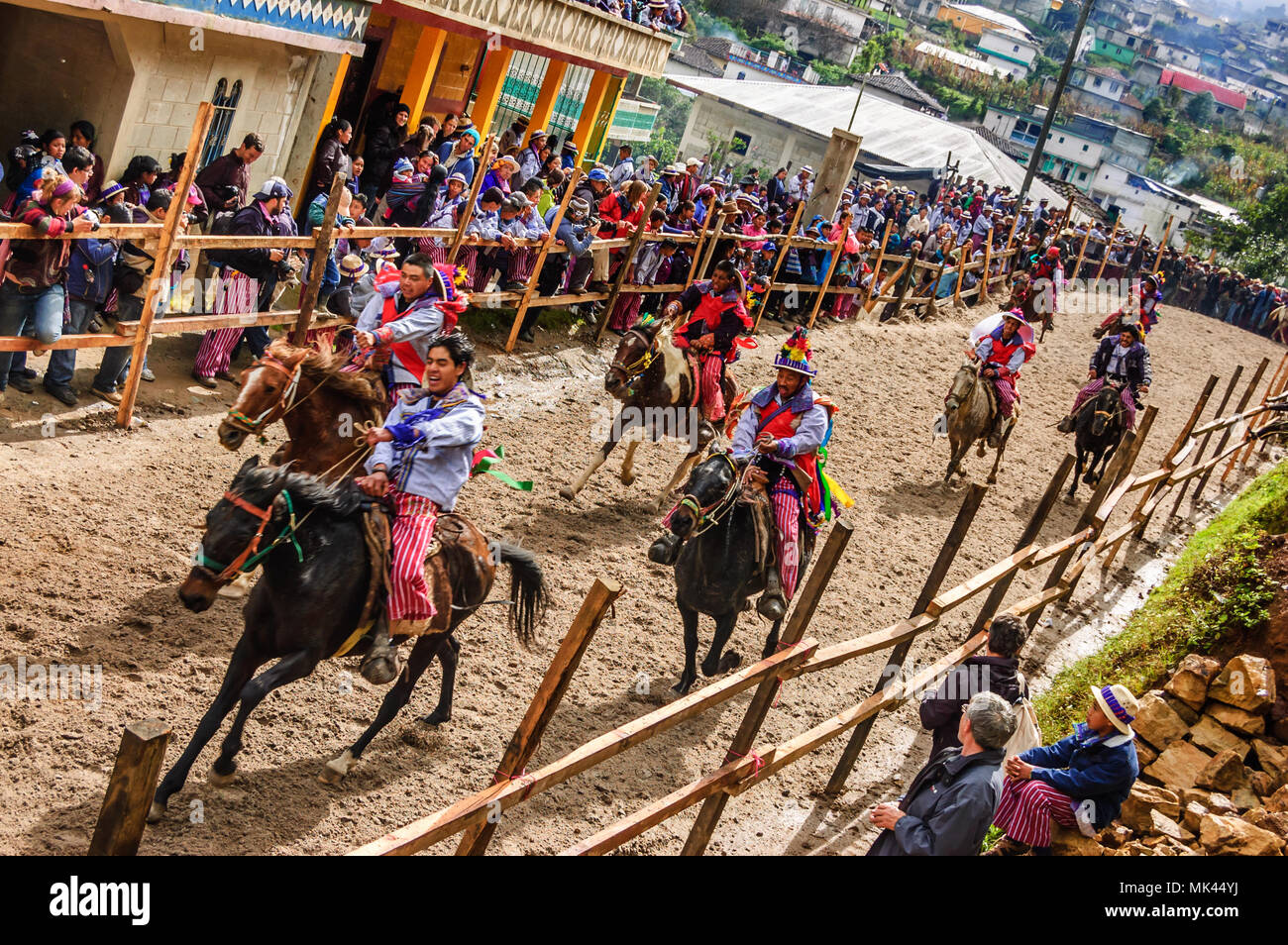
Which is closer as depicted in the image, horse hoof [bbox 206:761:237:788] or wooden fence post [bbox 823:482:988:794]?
horse hoof [bbox 206:761:237:788]


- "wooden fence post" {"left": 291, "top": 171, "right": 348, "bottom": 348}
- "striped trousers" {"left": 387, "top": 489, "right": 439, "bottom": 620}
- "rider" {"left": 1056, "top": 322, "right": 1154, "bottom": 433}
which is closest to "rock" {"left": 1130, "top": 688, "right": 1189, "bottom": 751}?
"striped trousers" {"left": 387, "top": 489, "right": 439, "bottom": 620}

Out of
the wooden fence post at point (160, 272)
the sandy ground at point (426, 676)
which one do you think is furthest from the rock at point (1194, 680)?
the wooden fence post at point (160, 272)

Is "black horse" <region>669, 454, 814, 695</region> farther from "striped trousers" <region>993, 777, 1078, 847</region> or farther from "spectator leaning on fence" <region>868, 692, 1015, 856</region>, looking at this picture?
"spectator leaning on fence" <region>868, 692, 1015, 856</region>

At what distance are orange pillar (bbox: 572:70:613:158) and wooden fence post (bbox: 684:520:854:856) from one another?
58.6 feet

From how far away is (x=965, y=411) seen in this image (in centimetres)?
1407

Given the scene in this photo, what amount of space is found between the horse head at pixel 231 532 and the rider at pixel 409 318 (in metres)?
2.23

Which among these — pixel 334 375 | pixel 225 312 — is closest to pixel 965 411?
pixel 225 312

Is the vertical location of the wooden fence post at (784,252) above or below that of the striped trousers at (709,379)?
above

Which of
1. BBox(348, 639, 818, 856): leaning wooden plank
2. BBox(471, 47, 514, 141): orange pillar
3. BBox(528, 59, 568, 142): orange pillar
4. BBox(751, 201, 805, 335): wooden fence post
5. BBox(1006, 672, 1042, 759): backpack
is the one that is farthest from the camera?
BBox(528, 59, 568, 142): orange pillar

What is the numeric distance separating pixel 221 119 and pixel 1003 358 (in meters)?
9.14

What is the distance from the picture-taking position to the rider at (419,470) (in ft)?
20.8

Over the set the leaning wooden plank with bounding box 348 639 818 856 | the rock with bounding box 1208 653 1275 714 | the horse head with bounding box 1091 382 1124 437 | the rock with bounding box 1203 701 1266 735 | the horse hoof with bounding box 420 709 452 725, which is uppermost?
the horse head with bounding box 1091 382 1124 437

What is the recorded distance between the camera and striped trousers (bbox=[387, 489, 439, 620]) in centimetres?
630

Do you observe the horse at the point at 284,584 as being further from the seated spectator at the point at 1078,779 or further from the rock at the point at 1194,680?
the rock at the point at 1194,680
